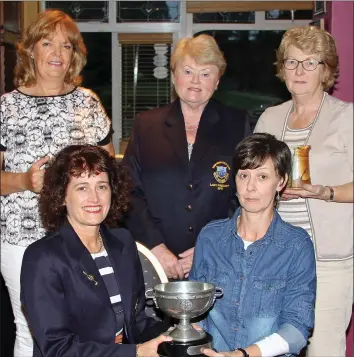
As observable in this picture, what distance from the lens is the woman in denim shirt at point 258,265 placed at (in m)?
2.22

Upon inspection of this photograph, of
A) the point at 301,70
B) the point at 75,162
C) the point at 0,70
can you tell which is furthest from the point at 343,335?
the point at 0,70

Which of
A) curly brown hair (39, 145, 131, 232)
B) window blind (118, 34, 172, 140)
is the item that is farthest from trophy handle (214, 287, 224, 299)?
window blind (118, 34, 172, 140)

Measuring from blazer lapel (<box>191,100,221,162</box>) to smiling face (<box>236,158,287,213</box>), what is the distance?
655mm

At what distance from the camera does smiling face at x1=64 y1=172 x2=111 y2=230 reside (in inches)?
87.9

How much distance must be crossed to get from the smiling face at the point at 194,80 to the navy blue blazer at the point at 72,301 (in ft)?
2.95

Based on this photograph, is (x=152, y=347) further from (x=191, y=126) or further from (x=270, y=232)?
(x=191, y=126)

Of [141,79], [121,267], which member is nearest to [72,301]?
[121,267]

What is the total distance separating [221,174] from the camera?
2959mm

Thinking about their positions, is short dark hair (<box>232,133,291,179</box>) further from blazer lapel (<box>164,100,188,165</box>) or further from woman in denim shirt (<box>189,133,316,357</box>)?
blazer lapel (<box>164,100,188,165</box>)

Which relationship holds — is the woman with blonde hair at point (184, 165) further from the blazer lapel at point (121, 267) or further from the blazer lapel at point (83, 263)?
the blazer lapel at point (83, 263)

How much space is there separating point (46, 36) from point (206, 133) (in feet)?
2.58

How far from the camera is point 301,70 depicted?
9.19 ft

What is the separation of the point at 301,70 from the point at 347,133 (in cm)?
30

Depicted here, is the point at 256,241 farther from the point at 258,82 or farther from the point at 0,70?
the point at 258,82
